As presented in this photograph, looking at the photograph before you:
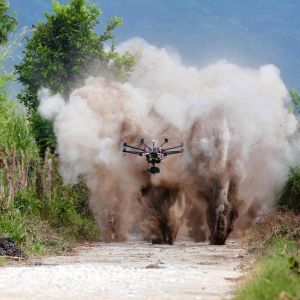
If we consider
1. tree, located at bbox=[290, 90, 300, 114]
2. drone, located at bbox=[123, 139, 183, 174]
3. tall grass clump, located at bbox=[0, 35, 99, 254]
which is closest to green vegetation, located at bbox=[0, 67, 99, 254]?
tall grass clump, located at bbox=[0, 35, 99, 254]

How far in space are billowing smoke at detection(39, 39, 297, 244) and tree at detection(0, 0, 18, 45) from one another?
13.5ft

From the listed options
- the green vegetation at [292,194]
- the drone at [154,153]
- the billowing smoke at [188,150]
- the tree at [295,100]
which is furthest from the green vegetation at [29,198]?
the tree at [295,100]

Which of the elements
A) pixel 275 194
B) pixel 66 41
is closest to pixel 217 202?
pixel 275 194

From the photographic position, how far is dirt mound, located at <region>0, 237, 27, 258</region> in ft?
62.7

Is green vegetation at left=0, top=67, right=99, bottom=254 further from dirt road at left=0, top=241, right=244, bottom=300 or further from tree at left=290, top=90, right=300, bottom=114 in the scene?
tree at left=290, top=90, right=300, bottom=114

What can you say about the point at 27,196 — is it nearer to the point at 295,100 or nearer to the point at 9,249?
the point at 9,249

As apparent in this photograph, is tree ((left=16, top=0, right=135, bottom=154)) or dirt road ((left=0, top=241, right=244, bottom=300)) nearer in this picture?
dirt road ((left=0, top=241, right=244, bottom=300))

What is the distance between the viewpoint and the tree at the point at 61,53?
49.5 m

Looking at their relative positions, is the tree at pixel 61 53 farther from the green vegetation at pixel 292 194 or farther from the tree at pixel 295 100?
the green vegetation at pixel 292 194

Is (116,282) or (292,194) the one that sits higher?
(292,194)

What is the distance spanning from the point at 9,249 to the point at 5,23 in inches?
795

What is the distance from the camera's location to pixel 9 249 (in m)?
19.3

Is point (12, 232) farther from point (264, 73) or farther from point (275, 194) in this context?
point (264, 73)

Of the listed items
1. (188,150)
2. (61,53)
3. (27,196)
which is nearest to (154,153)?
(188,150)
